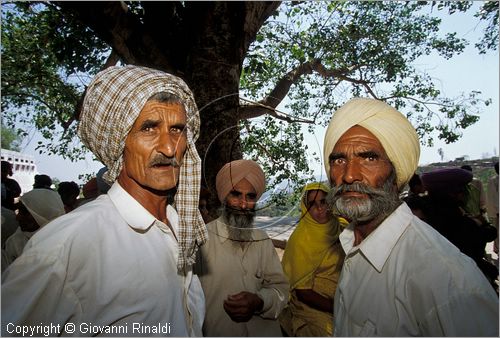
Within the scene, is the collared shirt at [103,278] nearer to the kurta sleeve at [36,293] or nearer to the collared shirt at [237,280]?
the kurta sleeve at [36,293]

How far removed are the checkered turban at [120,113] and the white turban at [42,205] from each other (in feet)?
7.59

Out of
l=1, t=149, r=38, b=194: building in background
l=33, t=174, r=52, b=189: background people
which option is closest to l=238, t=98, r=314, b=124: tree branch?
l=33, t=174, r=52, b=189: background people

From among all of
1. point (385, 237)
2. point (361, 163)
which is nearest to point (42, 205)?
point (361, 163)

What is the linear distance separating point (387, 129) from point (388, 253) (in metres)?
0.72

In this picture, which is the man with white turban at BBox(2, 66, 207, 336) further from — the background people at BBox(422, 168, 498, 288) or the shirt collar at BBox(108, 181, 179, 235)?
the background people at BBox(422, 168, 498, 288)

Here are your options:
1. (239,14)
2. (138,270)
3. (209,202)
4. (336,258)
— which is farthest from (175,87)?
(239,14)

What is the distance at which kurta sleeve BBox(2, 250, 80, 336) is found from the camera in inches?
42.6

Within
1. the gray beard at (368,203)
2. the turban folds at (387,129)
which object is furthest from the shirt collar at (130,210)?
the turban folds at (387,129)

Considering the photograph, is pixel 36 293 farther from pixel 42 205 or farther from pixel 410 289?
pixel 42 205

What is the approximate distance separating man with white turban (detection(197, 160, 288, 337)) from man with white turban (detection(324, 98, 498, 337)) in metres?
0.66

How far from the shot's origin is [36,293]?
42.6 inches

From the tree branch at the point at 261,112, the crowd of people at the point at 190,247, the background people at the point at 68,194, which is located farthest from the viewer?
the background people at the point at 68,194

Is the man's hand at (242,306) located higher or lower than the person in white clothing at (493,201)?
lower

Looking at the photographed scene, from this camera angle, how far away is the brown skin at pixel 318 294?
2.87 metres
